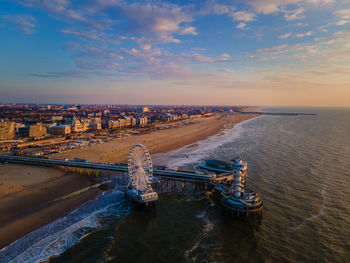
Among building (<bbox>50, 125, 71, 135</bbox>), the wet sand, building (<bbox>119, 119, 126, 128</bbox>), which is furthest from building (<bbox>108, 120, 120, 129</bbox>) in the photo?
the wet sand

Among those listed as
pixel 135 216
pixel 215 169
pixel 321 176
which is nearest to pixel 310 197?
pixel 321 176

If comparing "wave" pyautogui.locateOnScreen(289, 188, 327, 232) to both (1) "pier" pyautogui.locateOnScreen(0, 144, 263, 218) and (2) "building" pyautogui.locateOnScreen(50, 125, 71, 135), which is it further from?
(2) "building" pyautogui.locateOnScreen(50, 125, 71, 135)

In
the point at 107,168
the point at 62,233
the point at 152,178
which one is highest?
the point at 152,178

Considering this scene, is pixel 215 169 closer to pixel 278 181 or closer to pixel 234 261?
pixel 278 181

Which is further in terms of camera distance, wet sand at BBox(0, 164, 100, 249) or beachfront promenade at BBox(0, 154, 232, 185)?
beachfront promenade at BBox(0, 154, 232, 185)

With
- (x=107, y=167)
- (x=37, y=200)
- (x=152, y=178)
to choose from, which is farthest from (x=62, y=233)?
(x=107, y=167)

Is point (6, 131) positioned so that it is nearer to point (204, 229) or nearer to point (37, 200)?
point (37, 200)
